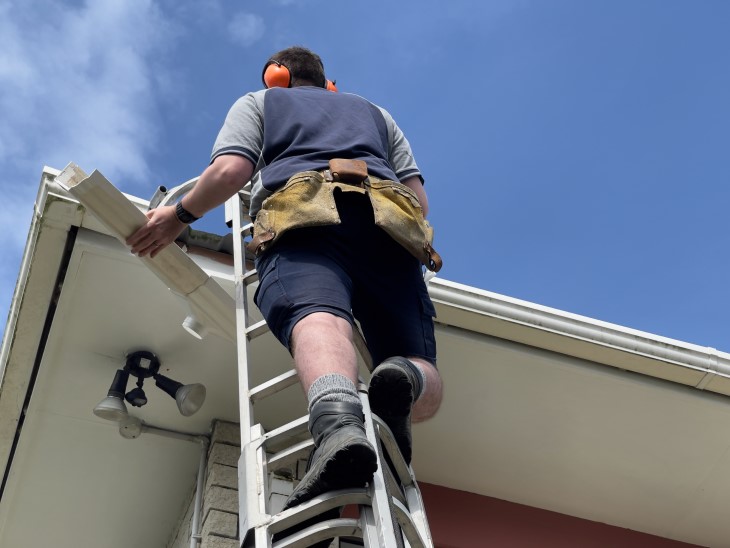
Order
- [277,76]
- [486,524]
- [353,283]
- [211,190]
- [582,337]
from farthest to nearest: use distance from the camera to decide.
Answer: [486,524] < [582,337] < [277,76] < [211,190] < [353,283]

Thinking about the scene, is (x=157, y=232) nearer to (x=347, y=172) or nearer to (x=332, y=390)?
(x=347, y=172)

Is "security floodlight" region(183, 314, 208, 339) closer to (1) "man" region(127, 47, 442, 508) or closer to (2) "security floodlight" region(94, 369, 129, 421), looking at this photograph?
(1) "man" region(127, 47, 442, 508)

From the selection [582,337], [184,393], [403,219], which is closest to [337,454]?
[403,219]

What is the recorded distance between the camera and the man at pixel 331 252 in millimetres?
2691

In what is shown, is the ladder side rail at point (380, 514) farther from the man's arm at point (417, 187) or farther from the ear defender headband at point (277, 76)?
the ear defender headband at point (277, 76)

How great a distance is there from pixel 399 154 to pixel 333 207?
0.94 metres

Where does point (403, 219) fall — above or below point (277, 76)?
below

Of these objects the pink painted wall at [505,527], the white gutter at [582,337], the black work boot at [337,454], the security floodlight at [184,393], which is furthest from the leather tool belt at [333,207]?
the pink painted wall at [505,527]

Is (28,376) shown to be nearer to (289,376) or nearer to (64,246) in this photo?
(64,246)

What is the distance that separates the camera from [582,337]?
4.56 m

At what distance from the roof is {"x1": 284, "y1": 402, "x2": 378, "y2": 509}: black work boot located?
5.81 feet

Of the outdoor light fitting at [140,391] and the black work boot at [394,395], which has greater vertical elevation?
the outdoor light fitting at [140,391]

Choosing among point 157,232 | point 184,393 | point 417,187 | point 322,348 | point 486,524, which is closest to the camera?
point 322,348

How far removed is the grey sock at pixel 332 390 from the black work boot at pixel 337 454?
Answer: 29 millimetres
